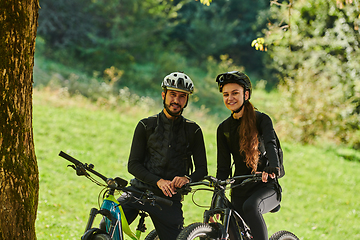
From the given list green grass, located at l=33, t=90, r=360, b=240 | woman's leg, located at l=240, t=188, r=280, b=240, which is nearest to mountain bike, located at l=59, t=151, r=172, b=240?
→ woman's leg, located at l=240, t=188, r=280, b=240

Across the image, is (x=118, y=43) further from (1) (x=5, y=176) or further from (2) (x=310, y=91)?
(1) (x=5, y=176)

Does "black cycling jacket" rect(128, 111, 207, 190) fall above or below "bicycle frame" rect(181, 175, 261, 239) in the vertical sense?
above

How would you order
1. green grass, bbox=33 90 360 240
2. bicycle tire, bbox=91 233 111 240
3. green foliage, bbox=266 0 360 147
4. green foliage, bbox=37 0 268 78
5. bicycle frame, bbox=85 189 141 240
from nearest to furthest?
bicycle tire, bbox=91 233 111 240
bicycle frame, bbox=85 189 141 240
green grass, bbox=33 90 360 240
green foliage, bbox=266 0 360 147
green foliage, bbox=37 0 268 78

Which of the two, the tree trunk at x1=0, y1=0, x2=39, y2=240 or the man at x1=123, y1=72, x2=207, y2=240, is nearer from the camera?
the tree trunk at x1=0, y1=0, x2=39, y2=240

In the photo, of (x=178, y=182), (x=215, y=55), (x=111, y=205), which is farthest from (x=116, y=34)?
(x=111, y=205)

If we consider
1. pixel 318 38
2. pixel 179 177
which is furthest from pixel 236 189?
pixel 318 38

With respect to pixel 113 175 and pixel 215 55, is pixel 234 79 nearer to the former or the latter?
pixel 113 175

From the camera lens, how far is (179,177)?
11.8ft

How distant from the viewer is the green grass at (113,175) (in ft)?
25.8

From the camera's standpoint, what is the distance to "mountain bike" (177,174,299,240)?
3.17 meters

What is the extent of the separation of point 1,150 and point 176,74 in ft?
5.95

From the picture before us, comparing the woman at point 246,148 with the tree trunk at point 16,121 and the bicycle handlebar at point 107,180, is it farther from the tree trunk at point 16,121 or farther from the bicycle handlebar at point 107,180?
the tree trunk at point 16,121

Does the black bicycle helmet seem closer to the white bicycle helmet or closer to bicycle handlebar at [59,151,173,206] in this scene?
the white bicycle helmet

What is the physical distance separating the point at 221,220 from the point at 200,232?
0.38 m
